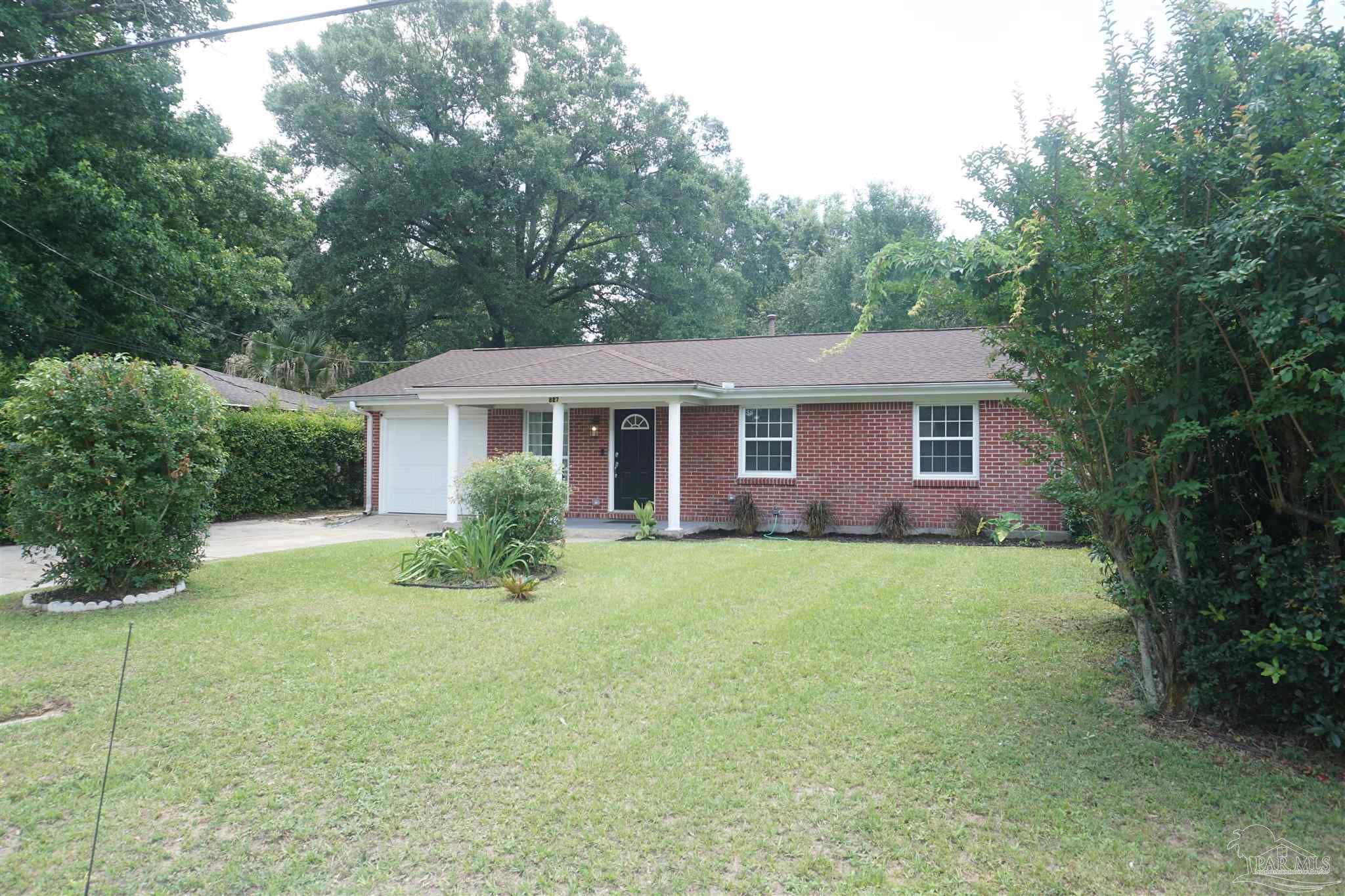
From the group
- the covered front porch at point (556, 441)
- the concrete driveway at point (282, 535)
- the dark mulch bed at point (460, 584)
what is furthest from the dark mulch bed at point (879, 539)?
the concrete driveway at point (282, 535)

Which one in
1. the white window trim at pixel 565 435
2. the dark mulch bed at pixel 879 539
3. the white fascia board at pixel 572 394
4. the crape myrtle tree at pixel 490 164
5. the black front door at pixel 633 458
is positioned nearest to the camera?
the dark mulch bed at pixel 879 539

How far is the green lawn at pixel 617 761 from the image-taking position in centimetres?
305

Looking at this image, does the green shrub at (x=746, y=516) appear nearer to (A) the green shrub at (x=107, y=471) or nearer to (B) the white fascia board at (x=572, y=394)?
(B) the white fascia board at (x=572, y=394)

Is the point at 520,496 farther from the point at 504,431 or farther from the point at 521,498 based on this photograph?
the point at 504,431

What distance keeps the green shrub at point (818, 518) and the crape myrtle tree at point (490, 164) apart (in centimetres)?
1749

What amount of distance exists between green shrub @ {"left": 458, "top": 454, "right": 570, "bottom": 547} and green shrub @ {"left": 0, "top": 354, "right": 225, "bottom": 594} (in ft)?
9.78

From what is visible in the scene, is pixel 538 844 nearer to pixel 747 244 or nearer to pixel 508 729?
pixel 508 729

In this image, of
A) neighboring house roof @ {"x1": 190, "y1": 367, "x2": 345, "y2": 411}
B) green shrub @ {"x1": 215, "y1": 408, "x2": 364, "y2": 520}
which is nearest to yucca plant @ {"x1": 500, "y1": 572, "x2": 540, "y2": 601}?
green shrub @ {"x1": 215, "y1": 408, "x2": 364, "y2": 520}

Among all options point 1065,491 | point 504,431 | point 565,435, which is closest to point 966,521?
point 565,435

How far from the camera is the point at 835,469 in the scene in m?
14.2

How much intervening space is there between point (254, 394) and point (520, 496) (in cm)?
1594

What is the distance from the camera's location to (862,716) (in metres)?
4.54

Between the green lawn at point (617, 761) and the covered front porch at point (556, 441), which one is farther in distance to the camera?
the covered front porch at point (556, 441)

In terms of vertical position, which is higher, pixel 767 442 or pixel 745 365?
pixel 745 365
